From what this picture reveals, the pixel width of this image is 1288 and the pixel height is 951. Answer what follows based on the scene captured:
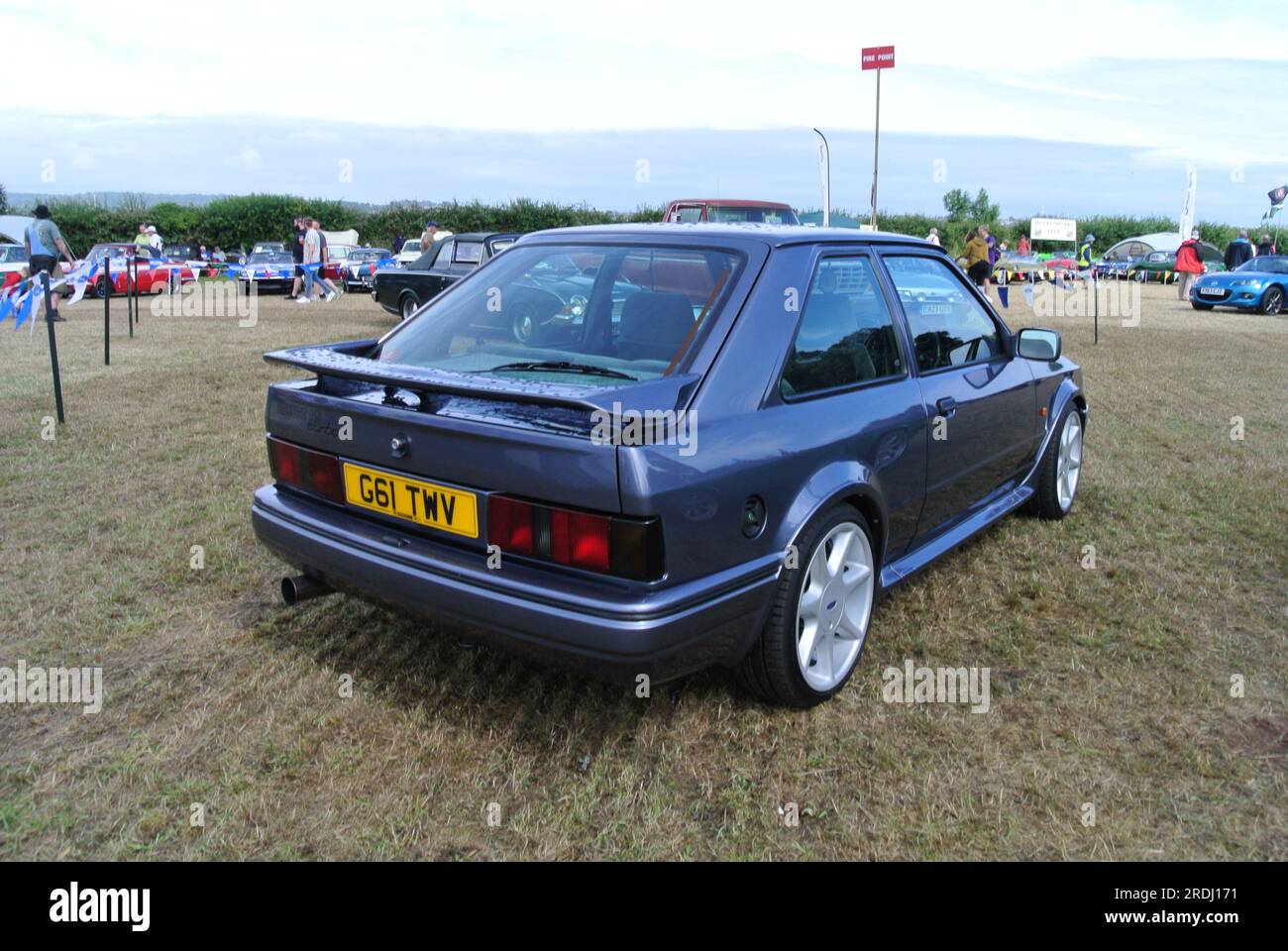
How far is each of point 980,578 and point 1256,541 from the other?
5.21ft

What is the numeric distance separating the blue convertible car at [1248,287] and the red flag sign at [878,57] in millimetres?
9196

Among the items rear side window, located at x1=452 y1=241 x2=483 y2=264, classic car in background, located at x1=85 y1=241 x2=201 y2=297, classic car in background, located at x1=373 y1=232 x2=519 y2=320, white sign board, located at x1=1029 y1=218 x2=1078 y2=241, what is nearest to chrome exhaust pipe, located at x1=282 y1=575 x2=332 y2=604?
classic car in background, located at x1=373 y1=232 x2=519 y2=320

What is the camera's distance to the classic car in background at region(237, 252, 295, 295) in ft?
70.3

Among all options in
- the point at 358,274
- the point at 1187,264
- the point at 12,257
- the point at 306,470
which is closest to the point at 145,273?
the point at 12,257

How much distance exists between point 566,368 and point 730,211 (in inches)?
453

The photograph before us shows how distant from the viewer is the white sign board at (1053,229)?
117ft

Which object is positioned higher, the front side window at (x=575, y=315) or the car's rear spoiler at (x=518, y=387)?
the front side window at (x=575, y=315)

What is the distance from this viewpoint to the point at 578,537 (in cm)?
230

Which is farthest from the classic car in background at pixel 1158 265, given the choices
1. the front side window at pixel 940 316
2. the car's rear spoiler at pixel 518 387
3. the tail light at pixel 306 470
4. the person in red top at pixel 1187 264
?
the tail light at pixel 306 470

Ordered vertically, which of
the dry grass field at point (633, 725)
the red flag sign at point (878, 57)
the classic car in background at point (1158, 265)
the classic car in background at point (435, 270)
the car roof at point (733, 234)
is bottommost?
the dry grass field at point (633, 725)

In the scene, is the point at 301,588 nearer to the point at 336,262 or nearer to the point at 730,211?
the point at 730,211

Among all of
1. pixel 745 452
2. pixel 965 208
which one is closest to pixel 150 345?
pixel 745 452

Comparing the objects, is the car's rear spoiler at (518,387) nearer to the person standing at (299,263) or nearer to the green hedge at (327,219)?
the person standing at (299,263)

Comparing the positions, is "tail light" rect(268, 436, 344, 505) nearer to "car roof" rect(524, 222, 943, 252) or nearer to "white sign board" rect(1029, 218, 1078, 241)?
"car roof" rect(524, 222, 943, 252)
